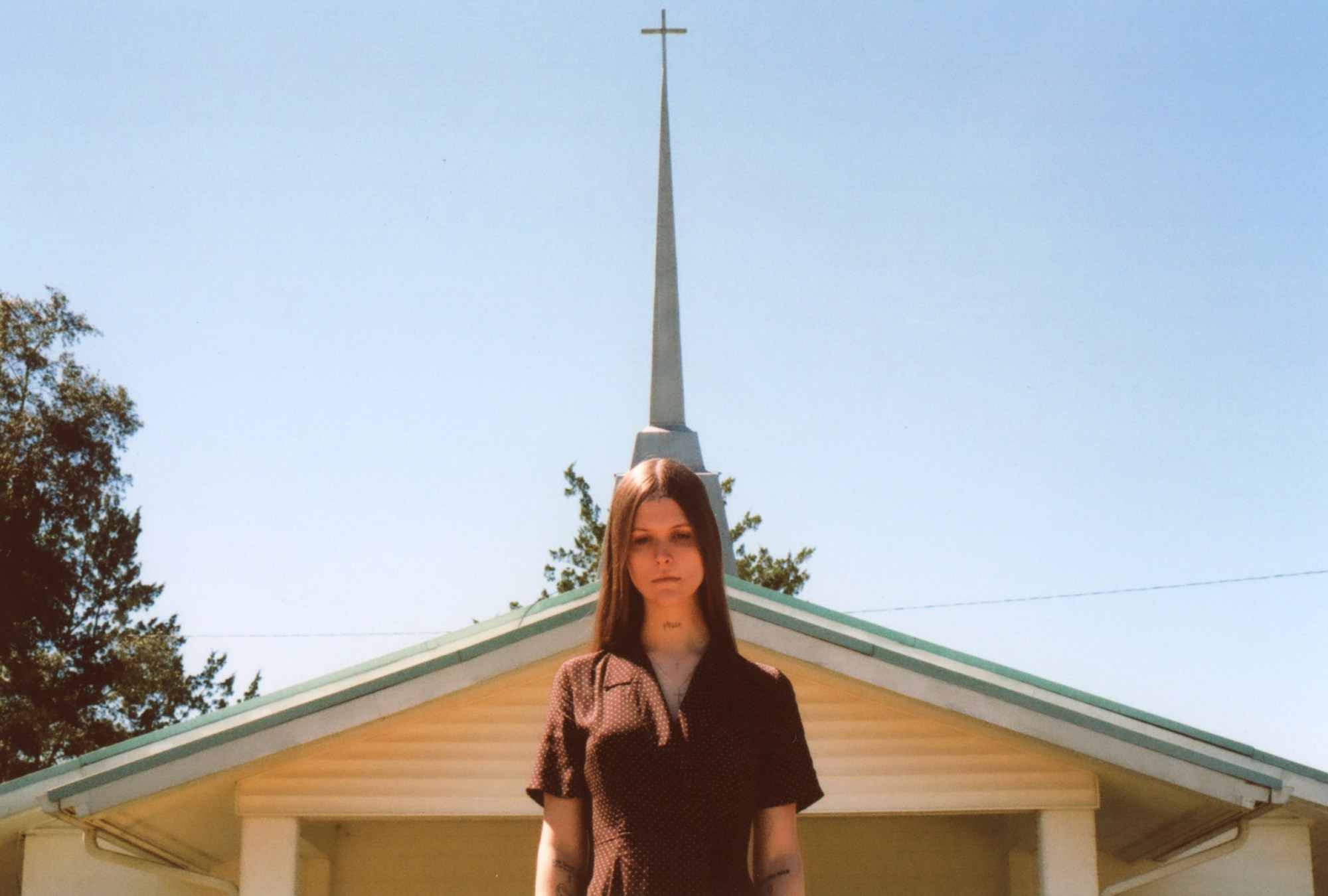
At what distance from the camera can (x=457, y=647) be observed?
6773mm

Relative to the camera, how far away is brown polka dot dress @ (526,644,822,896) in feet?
8.04

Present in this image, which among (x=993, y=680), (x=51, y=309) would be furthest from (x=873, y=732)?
(x=51, y=309)

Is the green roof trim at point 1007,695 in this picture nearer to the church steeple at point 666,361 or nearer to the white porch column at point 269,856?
the white porch column at point 269,856

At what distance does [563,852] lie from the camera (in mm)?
2598

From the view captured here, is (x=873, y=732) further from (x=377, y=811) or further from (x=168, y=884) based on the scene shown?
(x=168, y=884)

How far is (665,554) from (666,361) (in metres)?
18.1

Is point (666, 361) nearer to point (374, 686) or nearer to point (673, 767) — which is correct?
point (374, 686)

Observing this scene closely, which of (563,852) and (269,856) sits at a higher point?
(563,852)

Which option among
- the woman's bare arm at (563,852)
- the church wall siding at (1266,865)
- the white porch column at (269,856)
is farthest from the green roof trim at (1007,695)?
the woman's bare arm at (563,852)

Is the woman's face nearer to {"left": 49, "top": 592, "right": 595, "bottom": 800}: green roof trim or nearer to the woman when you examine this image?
the woman

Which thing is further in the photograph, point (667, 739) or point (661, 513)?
point (661, 513)

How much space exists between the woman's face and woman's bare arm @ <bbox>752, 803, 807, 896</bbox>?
42 centimetres

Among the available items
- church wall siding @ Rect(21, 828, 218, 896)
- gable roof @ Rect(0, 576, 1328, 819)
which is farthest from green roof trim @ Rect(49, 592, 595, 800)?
church wall siding @ Rect(21, 828, 218, 896)

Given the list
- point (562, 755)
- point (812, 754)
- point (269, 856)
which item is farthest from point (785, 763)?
point (269, 856)
